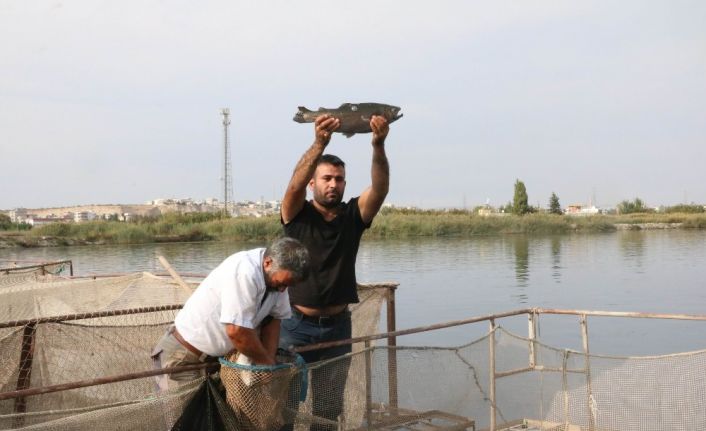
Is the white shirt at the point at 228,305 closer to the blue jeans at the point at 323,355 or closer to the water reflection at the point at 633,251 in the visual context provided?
the blue jeans at the point at 323,355

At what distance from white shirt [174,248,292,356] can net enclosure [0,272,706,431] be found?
0.18 m

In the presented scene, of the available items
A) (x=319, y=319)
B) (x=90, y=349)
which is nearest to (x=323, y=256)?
(x=319, y=319)

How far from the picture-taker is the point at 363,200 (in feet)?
16.3

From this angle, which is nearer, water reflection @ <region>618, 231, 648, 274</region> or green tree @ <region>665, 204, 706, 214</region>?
water reflection @ <region>618, 231, 648, 274</region>

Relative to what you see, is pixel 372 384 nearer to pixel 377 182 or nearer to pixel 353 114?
pixel 377 182

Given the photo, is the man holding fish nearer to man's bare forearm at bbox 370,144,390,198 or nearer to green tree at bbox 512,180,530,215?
man's bare forearm at bbox 370,144,390,198


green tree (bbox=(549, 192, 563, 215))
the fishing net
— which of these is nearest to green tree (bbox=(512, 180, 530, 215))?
green tree (bbox=(549, 192, 563, 215))

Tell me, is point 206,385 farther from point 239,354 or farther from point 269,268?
point 269,268

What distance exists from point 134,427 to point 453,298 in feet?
64.9

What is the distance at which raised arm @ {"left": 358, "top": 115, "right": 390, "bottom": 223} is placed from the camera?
15.8 ft

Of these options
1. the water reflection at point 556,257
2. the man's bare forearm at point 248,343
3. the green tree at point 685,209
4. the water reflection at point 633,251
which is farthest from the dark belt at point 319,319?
the green tree at point 685,209

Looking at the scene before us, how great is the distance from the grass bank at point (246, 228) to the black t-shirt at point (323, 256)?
3898cm

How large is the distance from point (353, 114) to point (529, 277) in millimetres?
24680

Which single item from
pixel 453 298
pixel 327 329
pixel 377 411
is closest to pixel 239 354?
pixel 327 329
